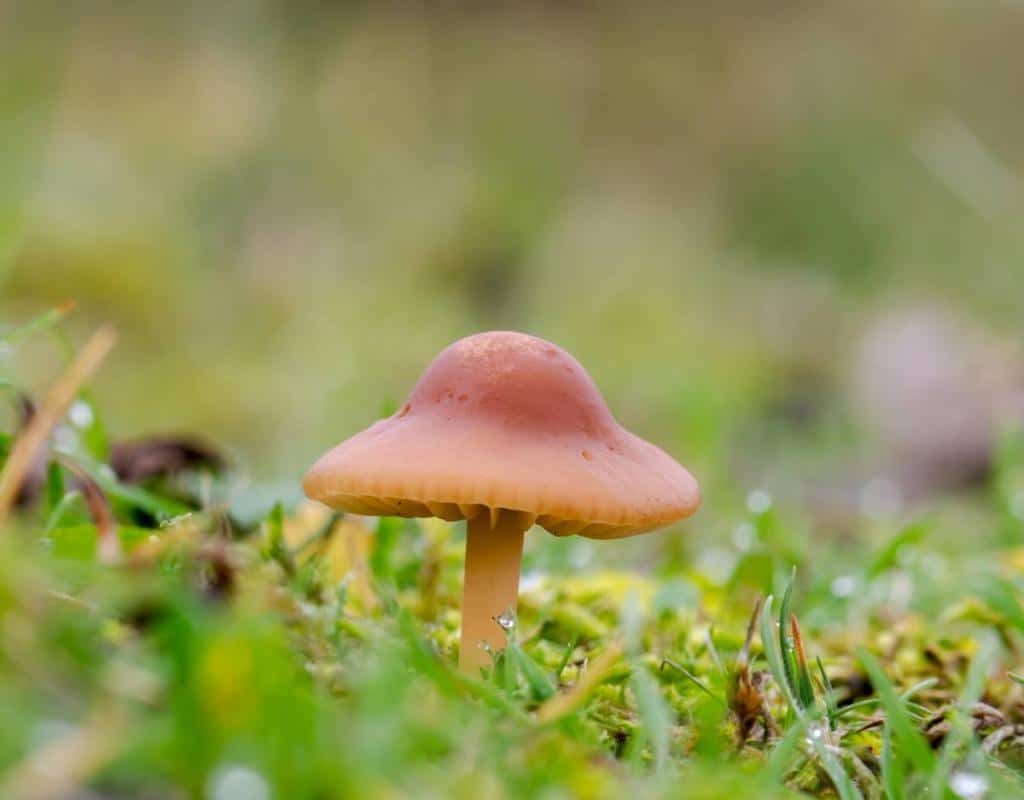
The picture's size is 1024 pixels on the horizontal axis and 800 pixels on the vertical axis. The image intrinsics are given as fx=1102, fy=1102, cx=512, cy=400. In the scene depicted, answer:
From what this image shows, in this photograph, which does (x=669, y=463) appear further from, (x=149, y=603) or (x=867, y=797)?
(x=149, y=603)

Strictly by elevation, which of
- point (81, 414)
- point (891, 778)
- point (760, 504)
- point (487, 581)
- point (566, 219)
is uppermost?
point (566, 219)

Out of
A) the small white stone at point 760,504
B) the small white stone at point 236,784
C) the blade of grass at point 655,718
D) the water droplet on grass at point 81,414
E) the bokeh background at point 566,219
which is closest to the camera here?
the small white stone at point 236,784

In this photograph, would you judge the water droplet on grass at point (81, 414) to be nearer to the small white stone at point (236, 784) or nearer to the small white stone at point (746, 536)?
the small white stone at point (746, 536)

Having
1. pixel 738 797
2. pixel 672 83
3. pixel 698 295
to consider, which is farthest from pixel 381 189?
pixel 738 797

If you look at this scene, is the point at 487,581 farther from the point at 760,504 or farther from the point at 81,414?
the point at 760,504

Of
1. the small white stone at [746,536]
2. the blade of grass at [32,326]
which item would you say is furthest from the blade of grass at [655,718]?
the small white stone at [746,536]

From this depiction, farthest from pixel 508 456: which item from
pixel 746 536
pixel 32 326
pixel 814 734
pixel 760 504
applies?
pixel 746 536
